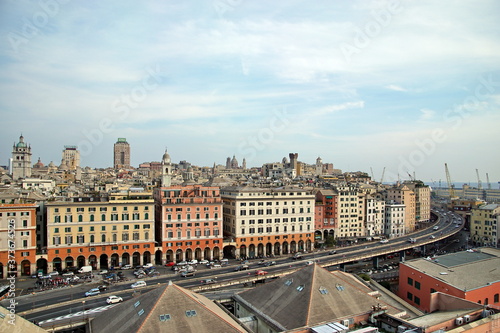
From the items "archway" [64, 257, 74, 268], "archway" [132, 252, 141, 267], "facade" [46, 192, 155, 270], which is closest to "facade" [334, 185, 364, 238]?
"facade" [46, 192, 155, 270]

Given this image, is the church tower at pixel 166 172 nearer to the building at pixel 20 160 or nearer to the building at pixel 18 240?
the building at pixel 18 240

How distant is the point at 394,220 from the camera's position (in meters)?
99.7

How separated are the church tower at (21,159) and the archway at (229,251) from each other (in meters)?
87.9

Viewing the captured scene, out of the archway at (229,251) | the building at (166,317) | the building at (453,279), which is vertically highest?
the building at (166,317)

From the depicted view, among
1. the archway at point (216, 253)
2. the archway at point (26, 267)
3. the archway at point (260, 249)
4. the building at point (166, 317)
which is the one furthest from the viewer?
the archway at point (260, 249)

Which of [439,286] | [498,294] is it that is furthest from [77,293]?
[498,294]

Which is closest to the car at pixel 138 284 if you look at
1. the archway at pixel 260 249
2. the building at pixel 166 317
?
the building at pixel 166 317

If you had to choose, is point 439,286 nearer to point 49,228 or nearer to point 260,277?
point 260,277

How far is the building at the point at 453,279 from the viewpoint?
1553 inches

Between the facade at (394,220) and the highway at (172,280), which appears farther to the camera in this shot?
the facade at (394,220)

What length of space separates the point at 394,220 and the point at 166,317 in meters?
84.7

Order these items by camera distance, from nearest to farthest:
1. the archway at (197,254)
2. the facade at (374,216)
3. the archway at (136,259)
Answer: the archway at (136,259)
the archway at (197,254)
the facade at (374,216)

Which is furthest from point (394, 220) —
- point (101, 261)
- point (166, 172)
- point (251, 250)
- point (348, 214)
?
point (101, 261)

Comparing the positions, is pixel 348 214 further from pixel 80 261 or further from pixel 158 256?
pixel 80 261
